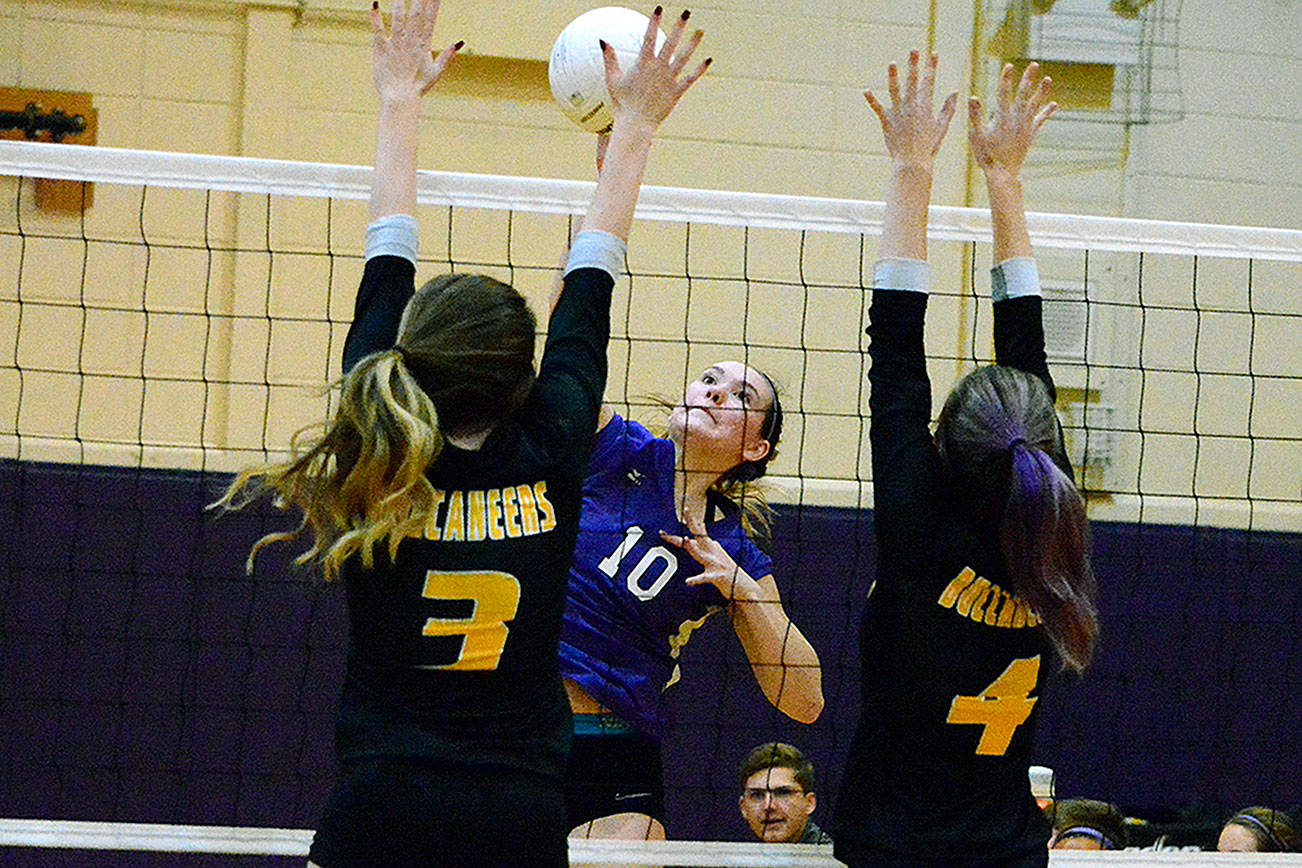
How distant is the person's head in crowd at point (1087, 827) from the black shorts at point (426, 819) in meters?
3.11

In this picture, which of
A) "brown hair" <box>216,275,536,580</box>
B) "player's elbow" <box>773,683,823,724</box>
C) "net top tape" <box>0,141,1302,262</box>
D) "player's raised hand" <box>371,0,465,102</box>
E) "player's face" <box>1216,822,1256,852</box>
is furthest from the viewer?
"player's face" <box>1216,822,1256,852</box>

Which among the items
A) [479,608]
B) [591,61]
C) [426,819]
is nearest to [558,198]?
[591,61]

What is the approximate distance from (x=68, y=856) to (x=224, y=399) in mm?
1839

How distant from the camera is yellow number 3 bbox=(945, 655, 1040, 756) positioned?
2.38 m

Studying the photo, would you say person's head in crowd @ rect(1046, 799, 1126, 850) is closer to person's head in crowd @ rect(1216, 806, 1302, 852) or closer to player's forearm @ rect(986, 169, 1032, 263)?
person's head in crowd @ rect(1216, 806, 1302, 852)

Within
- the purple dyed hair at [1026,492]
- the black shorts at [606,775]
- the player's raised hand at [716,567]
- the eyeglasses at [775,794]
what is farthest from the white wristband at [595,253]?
the eyeglasses at [775,794]

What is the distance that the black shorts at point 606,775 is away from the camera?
132 inches

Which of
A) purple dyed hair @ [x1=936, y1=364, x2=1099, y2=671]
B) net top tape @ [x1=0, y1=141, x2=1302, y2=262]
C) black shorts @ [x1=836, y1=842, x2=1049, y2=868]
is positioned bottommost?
black shorts @ [x1=836, y1=842, x2=1049, y2=868]

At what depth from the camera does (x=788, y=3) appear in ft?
21.2

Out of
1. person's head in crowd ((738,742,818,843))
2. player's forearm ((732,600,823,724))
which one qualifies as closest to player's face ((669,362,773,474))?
player's forearm ((732,600,823,724))

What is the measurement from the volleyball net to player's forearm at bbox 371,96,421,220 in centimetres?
240

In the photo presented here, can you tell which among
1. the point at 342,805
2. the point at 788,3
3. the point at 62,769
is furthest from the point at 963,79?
the point at 342,805

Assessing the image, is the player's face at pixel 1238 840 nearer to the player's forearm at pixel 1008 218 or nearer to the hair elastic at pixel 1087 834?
the hair elastic at pixel 1087 834

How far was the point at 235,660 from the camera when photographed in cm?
543
